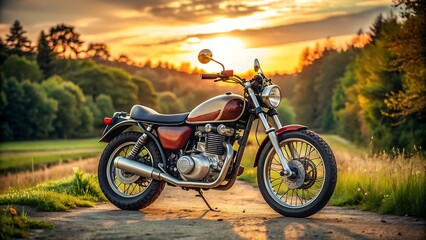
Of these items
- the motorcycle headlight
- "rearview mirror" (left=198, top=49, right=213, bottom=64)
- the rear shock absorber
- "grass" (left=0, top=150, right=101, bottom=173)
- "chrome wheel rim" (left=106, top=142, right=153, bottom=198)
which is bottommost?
"grass" (left=0, top=150, right=101, bottom=173)

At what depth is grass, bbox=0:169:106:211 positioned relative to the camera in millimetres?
7785

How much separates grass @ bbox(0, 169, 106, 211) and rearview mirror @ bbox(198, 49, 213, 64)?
244 cm

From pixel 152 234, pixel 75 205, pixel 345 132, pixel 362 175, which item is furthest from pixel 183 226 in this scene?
pixel 345 132

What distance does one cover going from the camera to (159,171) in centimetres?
783

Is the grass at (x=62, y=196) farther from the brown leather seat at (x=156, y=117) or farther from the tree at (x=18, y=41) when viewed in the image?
the tree at (x=18, y=41)

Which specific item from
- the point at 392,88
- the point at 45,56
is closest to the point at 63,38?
the point at 45,56

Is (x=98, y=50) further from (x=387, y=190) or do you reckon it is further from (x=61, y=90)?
(x=387, y=190)

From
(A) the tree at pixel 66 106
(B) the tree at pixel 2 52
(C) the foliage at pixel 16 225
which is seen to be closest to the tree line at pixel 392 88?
(C) the foliage at pixel 16 225

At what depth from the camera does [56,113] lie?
235 ft

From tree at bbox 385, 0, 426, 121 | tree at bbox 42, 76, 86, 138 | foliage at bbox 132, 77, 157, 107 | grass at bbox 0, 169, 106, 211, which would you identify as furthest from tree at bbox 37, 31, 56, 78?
grass at bbox 0, 169, 106, 211

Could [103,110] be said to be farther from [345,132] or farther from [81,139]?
[345,132]

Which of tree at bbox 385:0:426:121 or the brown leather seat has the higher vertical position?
tree at bbox 385:0:426:121

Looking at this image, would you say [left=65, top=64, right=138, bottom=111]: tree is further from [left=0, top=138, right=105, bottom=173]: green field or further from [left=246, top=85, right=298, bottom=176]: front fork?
[left=246, top=85, right=298, bottom=176]: front fork

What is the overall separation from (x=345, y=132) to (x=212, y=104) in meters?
45.3
